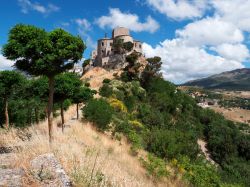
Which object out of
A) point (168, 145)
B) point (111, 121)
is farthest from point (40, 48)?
point (111, 121)

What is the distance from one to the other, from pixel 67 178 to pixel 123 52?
231 ft

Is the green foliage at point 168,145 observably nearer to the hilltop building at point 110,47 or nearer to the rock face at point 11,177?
the rock face at point 11,177

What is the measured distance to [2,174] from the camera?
283 inches

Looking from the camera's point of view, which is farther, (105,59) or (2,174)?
(105,59)

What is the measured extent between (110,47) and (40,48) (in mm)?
69782

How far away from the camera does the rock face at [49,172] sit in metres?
6.90

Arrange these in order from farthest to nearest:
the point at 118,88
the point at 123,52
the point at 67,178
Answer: the point at 123,52
the point at 118,88
the point at 67,178

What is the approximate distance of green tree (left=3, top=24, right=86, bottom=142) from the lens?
12.2 m

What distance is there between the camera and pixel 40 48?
12.3m

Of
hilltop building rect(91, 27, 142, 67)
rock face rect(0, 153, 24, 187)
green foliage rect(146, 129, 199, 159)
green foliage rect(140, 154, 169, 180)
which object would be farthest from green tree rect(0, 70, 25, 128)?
hilltop building rect(91, 27, 142, 67)

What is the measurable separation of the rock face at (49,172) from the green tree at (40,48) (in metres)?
4.14

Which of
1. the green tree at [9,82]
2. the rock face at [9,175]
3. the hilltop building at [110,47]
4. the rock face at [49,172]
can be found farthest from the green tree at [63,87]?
the hilltop building at [110,47]

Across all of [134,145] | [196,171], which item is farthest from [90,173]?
[134,145]

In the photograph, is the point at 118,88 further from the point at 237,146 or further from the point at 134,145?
the point at 134,145
